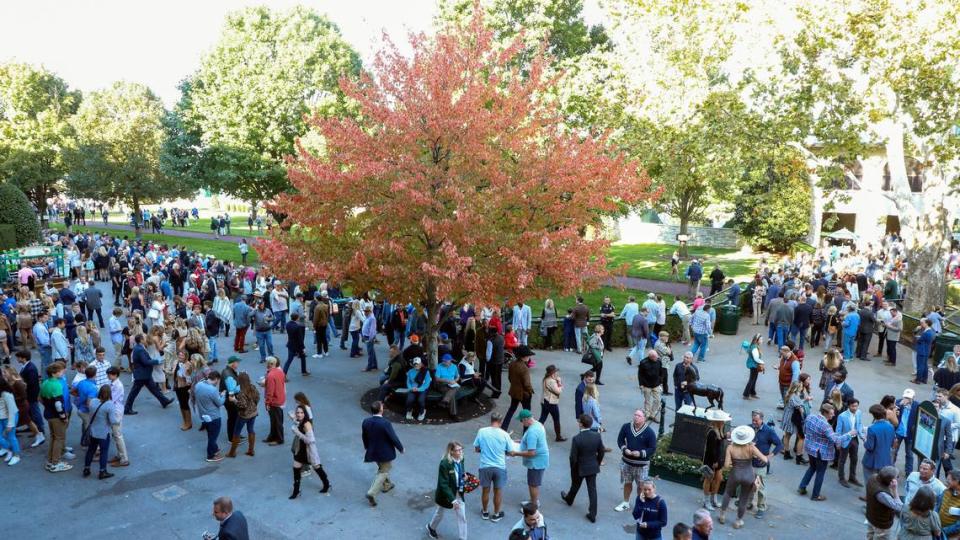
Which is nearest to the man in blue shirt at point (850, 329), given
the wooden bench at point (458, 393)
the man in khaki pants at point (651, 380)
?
the man in khaki pants at point (651, 380)

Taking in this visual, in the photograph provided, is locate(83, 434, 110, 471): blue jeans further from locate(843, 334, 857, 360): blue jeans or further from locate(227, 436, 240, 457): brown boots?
locate(843, 334, 857, 360): blue jeans

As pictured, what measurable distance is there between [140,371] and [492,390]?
671 centimetres

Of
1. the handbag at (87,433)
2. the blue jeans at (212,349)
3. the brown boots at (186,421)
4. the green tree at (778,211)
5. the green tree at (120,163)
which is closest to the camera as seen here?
the handbag at (87,433)

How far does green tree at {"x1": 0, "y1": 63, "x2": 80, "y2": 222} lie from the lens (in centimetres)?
4228

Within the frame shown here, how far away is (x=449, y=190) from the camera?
11.0m

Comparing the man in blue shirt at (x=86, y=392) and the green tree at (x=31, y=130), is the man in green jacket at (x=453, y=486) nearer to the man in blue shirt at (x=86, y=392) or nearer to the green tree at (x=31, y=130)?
the man in blue shirt at (x=86, y=392)

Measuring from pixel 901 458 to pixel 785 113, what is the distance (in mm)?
12500

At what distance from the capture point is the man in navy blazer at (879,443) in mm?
9125

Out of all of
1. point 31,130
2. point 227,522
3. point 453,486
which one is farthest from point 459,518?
point 31,130

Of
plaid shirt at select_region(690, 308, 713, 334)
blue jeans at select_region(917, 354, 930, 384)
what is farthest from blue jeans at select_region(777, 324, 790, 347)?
blue jeans at select_region(917, 354, 930, 384)

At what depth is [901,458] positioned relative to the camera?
441 inches

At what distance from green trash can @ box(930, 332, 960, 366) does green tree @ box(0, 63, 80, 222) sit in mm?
47174

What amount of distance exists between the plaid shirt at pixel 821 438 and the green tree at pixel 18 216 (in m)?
32.4

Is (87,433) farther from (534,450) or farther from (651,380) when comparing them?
(651,380)
